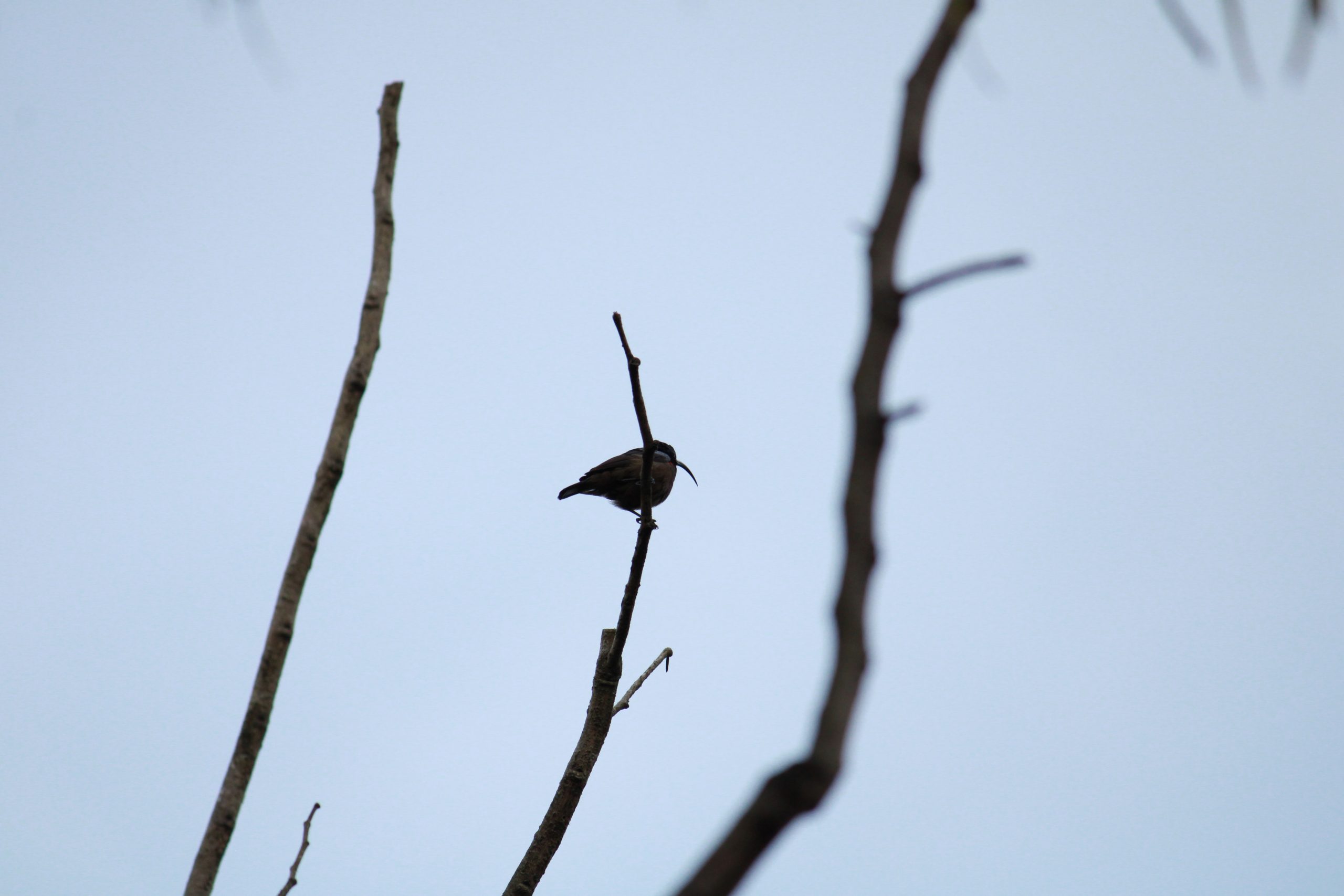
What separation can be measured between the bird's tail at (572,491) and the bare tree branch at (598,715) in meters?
5.01

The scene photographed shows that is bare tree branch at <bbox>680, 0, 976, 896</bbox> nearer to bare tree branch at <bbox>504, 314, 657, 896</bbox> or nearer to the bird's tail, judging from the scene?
bare tree branch at <bbox>504, 314, 657, 896</bbox>

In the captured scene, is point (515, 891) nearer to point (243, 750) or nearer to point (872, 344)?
point (243, 750)

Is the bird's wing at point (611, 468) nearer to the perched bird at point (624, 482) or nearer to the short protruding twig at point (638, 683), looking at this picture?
the perched bird at point (624, 482)

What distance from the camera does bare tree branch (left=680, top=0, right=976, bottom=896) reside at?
113 centimetres

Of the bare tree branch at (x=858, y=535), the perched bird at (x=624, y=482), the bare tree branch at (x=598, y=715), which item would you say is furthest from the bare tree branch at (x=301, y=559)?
the perched bird at (x=624, y=482)

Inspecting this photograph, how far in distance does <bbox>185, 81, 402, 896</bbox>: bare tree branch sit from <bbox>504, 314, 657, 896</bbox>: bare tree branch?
1.02 metres

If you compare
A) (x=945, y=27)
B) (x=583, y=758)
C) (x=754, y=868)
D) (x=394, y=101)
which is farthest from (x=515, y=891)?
(x=945, y=27)

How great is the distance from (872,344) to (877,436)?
0.39 feet

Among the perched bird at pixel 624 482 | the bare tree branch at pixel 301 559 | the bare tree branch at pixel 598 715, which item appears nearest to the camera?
the bare tree branch at pixel 301 559

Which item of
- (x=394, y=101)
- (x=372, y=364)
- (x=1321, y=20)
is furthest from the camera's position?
(x=394, y=101)

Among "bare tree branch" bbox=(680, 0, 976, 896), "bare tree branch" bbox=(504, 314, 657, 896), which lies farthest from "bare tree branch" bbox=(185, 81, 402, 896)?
"bare tree branch" bbox=(680, 0, 976, 896)

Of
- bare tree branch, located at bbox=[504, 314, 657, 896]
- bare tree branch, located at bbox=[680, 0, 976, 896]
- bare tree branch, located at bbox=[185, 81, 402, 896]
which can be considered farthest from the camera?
bare tree branch, located at bbox=[504, 314, 657, 896]

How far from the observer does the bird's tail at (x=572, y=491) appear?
10.1 meters

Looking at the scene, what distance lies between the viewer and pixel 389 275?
294cm
